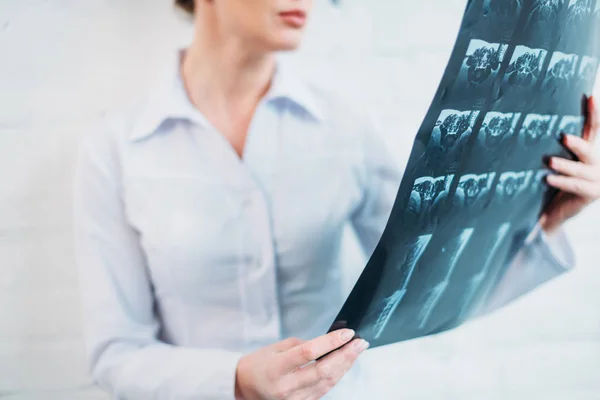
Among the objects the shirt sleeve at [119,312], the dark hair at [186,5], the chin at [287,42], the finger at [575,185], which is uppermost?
the dark hair at [186,5]

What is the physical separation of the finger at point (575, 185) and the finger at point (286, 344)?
0.24 metres

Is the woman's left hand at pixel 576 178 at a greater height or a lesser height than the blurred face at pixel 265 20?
lesser

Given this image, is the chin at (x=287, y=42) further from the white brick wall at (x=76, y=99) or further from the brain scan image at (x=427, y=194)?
the brain scan image at (x=427, y=194)

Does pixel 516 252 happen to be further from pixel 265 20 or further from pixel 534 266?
pixel 265 20

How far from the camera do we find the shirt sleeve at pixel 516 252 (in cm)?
43

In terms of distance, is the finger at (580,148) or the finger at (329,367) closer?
the finger at (329,367)

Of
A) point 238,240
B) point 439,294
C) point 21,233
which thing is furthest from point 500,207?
point 21,233

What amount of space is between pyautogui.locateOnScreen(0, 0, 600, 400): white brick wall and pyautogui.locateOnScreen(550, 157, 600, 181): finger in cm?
12

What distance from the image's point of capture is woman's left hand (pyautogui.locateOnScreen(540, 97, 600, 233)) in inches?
18.8

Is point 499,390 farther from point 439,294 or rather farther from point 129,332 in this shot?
point 129,332

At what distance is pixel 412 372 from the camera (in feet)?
1.59

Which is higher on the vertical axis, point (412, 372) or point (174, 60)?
point (174, 60)

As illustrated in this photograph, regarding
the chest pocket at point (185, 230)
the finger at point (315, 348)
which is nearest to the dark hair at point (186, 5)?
the chest pocket at point (185, 230)

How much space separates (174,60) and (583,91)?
0.31 metres
